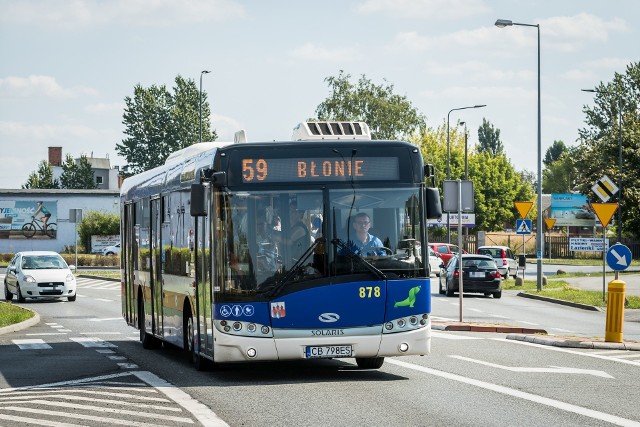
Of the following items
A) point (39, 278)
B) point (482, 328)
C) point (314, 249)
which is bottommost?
point (482, 328)

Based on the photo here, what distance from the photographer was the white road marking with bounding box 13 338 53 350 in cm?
2191

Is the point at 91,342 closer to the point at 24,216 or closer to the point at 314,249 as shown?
the point at 314,249

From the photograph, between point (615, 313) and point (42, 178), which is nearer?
point (615, 313)

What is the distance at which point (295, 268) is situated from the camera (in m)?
15.3

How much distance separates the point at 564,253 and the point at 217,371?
8476cm

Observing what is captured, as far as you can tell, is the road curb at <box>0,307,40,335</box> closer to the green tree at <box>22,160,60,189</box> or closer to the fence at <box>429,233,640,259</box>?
the fence at <box>429,233,640,259</box>

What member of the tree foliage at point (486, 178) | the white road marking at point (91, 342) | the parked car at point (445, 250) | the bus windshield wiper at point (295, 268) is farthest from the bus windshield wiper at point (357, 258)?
the tree foliage at point (486, 178)

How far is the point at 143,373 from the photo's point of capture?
16578mm

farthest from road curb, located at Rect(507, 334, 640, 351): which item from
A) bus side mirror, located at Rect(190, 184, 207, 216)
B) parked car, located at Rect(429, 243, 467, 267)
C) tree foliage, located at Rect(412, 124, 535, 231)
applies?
tree foliage, located at Rect(412, 124, 535, 231)

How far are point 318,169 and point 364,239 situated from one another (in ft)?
3.32

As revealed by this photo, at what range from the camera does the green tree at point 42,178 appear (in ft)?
470

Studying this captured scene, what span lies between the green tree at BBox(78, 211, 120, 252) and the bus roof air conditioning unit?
246 ft

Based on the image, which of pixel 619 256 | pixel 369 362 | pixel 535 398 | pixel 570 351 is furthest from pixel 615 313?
pixel 535 398

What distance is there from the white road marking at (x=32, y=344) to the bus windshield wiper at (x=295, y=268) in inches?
311
